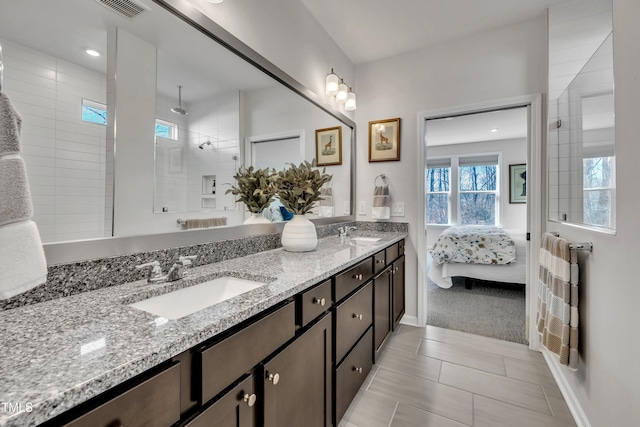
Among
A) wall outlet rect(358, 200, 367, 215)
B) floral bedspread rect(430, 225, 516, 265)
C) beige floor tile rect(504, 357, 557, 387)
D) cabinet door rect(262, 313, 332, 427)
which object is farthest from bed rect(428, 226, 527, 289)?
cabinet door rect(262, 313, 332, 427)

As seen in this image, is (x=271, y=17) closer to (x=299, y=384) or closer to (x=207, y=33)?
(x=207, y=33)

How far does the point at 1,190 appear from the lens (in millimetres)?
541

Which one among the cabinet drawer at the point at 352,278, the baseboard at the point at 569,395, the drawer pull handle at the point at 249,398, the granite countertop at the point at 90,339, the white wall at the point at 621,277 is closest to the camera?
the granite countertop at the point at 90,339

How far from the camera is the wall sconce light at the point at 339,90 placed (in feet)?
7.62

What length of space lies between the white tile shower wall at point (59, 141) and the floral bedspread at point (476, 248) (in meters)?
3.49

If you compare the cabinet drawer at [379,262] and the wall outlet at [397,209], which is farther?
the wall outlet at [397,209]

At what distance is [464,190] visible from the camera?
5953 mm

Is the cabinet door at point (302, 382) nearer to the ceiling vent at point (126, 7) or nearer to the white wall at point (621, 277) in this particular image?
the white wall at point (621, 277)

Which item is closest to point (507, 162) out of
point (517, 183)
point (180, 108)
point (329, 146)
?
point (517, 183)

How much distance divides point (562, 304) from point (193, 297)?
178 centimetres

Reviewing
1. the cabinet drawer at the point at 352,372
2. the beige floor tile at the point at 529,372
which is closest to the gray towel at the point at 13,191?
the cabinet drawer at the point at 352,372

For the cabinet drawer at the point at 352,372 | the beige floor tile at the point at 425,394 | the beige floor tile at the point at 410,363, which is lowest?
the beige floor tile at the point at 425,394

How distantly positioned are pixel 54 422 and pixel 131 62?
3.61 feet

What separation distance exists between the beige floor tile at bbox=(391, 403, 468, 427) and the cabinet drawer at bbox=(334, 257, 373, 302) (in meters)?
0.71
